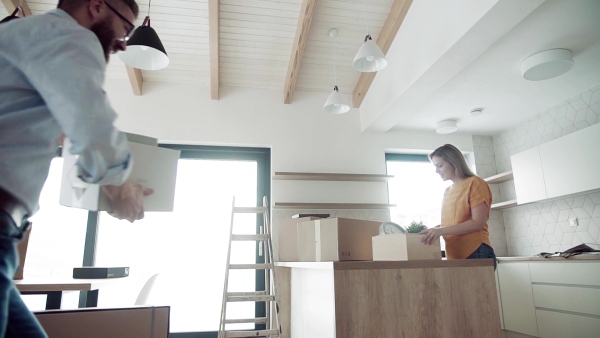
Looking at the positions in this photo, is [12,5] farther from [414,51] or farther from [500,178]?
[500,178]

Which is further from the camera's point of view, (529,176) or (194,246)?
(194,246)

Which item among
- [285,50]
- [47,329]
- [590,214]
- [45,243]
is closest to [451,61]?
[285,50]

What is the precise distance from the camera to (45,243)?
3.76m

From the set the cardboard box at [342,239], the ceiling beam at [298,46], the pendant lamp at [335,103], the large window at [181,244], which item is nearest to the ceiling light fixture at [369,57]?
the pendant lamp at [335,103]

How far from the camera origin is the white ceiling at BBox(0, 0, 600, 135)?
8.70 feet

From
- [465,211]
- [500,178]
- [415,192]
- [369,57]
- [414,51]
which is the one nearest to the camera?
[465,211]

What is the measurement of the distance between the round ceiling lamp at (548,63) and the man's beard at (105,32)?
314 cm

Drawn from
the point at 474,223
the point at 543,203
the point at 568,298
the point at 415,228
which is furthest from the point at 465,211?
the point at 543,203

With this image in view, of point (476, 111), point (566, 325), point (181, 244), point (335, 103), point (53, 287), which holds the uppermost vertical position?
point (476, 111)

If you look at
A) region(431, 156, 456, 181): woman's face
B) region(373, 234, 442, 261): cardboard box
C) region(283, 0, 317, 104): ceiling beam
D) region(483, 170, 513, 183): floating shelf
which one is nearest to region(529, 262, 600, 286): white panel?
region(483, 170, 513, 183): floating shelf

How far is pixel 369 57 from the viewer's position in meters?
2.93

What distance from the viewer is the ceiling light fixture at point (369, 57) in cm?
282

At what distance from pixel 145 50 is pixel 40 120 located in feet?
7.23

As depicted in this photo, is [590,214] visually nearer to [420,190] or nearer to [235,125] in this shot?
[420,190]
